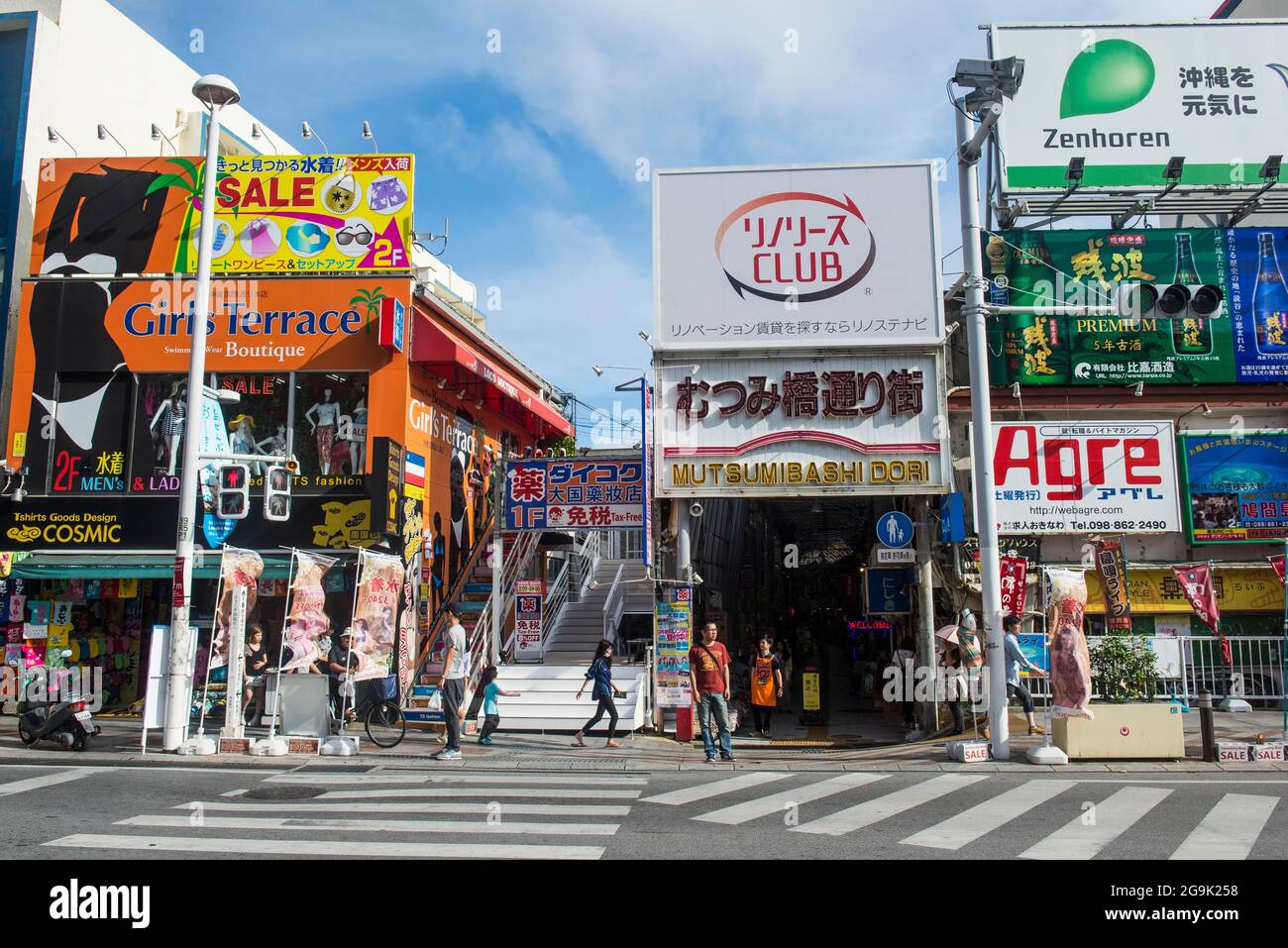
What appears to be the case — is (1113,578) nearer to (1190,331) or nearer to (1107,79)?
(1190,331)

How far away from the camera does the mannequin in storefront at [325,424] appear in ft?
60.9

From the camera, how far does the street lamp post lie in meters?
13.4

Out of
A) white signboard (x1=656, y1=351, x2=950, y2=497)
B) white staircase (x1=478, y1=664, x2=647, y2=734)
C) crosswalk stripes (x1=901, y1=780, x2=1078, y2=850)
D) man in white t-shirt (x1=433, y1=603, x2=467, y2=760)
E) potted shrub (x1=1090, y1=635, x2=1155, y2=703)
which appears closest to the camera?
crosswalk stripes (x1=901, y1=780, x2=1078, y2=850)

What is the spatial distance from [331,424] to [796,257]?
9.24 metres

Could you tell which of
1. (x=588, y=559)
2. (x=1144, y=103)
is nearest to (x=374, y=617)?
(x=588, y=559)

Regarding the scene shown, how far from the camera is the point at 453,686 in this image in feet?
44.0

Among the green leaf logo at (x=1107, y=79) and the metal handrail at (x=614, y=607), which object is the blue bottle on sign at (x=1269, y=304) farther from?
the metal handrail at (x=614, y=607)

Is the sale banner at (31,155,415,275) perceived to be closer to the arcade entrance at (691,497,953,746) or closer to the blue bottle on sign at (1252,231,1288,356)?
the arcade entrance at (691,497,953,746)

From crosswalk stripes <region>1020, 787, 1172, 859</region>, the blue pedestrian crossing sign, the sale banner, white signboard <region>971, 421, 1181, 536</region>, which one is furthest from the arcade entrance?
the sale banner

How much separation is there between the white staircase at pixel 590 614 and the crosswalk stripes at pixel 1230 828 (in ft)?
35.0

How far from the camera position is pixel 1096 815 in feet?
29.5

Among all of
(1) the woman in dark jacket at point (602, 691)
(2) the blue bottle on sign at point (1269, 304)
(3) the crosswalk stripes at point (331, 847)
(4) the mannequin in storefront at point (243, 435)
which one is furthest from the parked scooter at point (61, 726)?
(2) the blue bottle on sign at point (1269, 304)

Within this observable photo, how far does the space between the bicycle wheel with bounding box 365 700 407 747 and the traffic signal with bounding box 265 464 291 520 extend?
3164mm

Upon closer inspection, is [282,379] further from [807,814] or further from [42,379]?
[807,814]
